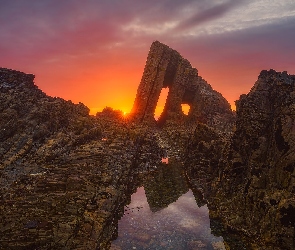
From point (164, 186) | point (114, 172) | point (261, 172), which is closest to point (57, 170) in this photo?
point (114, 172)

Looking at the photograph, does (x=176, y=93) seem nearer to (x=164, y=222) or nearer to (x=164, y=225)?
(x=164, y=222)

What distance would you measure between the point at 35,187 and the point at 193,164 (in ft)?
61.8

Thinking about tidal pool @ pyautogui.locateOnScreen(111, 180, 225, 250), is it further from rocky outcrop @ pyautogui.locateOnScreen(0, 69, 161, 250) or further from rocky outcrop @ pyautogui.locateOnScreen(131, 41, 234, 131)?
rocky outcrop @ pyautogui.locateOnScreen(131, 41, 234, 131)

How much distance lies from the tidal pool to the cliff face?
135 cm

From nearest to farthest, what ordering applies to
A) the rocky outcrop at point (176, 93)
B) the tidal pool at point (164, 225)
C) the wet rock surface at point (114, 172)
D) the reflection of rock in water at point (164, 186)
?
the wet rock surface at point (114, 172) → the tidal pool at point (164, 225) → the reflection of rock in water at point (164, 186) → the rocky outcrop at point (176, 93)

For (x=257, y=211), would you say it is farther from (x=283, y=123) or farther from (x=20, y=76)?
(x=20, y=76)

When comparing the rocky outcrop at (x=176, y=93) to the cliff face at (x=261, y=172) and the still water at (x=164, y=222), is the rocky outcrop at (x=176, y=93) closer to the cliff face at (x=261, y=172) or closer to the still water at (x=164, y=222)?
the still water at (x=164, y=222)

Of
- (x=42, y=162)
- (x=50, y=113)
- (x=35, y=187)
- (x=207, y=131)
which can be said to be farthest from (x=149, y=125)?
(x=35, y=187)

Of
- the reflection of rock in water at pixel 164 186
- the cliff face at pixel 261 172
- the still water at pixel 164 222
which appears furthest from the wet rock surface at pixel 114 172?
the still water at pixel 164 222

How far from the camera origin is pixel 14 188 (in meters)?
19.0

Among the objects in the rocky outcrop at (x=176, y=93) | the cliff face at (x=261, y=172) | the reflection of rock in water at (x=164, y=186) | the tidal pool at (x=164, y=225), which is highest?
the rocky outcrop at (x=176, y=93)

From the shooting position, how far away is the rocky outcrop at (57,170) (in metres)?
14.3

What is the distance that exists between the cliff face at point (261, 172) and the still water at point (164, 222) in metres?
1.41

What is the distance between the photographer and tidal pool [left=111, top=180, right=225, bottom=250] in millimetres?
15586
